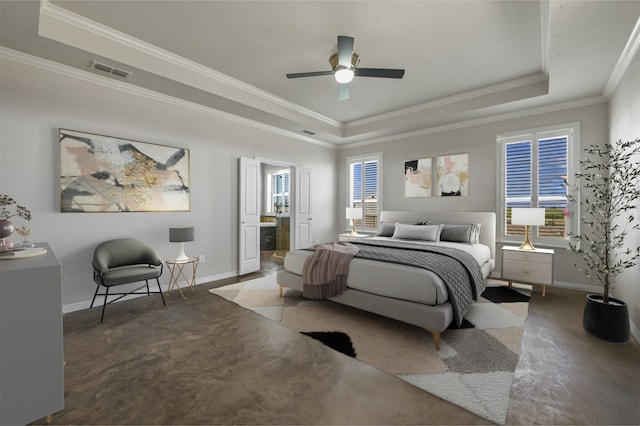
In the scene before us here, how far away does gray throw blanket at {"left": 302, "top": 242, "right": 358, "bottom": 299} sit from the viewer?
308 cm

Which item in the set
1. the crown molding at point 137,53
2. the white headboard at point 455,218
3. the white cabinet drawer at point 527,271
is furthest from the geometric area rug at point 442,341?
the crown molding at point 137,53

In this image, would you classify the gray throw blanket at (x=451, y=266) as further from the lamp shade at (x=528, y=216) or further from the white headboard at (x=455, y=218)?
the white headboard at (x=455, y=218)

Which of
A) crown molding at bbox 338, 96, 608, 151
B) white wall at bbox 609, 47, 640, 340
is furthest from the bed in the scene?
crown molding at bbox 338, 96, 608, 151

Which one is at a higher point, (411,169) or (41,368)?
(411,169)

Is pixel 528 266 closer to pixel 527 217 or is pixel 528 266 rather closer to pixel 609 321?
pixel 527 217

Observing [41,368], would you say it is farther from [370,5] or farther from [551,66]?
[551,66]

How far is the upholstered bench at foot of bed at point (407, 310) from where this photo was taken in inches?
92.9

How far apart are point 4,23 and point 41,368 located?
2947 mm

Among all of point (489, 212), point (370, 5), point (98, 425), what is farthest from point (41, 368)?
point (489, 212)

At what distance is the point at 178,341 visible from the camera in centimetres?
254

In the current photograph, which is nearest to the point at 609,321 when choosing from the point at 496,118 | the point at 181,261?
the point at 496,118

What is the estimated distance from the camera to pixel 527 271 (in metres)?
3.91

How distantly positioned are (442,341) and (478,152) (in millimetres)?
3653

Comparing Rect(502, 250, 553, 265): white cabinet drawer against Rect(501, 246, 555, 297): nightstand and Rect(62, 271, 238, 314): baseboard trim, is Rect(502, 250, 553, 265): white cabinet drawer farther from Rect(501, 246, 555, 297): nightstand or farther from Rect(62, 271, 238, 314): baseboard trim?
Rect(62, 271, 238, 314): baseboard trim
